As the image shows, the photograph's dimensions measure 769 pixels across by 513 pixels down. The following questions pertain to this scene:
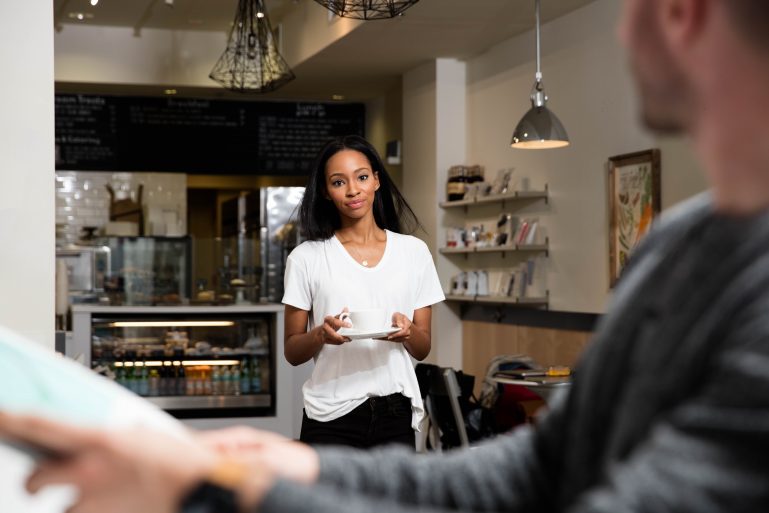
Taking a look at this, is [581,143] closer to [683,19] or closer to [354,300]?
[354,300]

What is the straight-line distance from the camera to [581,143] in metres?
6.16

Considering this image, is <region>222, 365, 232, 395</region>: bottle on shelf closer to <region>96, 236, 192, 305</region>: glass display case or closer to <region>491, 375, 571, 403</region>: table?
<region>96, 236, 192, 305</region>: glass display case

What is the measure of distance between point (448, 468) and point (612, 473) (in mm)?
280

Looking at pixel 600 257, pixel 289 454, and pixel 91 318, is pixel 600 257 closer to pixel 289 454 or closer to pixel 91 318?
pixel 91 318

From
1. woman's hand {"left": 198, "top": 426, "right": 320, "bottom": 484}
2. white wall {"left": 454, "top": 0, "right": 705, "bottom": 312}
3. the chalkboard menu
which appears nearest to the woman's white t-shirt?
woman's hand {"left": 198, "top": 426, "right": 320, "bottom": 484}

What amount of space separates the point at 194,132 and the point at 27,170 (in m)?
6.85

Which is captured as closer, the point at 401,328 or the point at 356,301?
the point at 401,328

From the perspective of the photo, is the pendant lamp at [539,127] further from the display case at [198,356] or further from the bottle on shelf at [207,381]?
the bottle on shelf at [207,381]

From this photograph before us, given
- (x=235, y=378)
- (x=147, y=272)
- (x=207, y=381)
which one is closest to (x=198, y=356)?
(x=207, y=381)

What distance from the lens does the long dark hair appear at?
3242 mm

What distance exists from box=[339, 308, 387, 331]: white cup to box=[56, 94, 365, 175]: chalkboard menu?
672 centimetres

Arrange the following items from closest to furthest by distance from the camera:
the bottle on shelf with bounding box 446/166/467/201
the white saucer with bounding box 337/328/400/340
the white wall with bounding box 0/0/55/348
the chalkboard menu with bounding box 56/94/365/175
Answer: the white wall with bounding box 0/0/55/348 < the white saucer with bounding box 337/328/400/340 < the bottle on shelf with bounding box 446/166/467/201 < the chalkboard menu with bounding box 56/94/365/175

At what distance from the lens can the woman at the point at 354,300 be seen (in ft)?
9.62

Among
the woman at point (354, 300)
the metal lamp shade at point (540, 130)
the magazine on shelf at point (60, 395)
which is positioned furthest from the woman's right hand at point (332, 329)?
the metal lamp shade at point (540, 130)
